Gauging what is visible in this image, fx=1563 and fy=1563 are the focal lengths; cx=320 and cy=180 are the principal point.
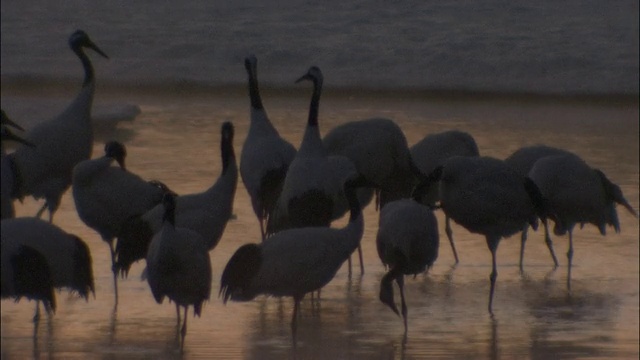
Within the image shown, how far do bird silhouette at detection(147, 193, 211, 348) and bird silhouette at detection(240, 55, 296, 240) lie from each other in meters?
1.66

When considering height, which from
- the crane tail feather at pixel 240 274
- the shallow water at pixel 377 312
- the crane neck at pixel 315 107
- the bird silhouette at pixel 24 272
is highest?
the crane neck at pixel 315 107

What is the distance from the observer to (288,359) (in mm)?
6098

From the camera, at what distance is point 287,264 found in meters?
6.51

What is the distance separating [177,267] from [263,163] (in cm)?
182

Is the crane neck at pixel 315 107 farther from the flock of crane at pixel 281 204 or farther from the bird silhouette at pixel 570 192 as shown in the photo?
the bird silhouette at pixel 570 192

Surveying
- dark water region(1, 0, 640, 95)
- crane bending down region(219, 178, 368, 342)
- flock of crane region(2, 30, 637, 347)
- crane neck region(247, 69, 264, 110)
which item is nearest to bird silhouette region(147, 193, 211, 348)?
flock of crane region(2, 30, 637, 347)

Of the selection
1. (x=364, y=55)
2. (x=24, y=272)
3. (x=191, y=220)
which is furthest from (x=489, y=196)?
(x=364, y=55)

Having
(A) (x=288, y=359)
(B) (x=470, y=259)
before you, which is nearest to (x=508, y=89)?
(B) (x=470, y=259)

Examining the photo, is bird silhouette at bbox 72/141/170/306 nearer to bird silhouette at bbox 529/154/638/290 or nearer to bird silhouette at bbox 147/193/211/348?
bird silhouette at bbox 147/193/211/348

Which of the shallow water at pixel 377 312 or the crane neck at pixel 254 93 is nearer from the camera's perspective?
the shallow water at pixel 377 312

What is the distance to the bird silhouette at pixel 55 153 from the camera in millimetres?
8367

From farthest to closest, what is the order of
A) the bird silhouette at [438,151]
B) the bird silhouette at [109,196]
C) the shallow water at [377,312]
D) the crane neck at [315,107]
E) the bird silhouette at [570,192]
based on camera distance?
the bird silhouette at [438,151], the bird silhouette at [570,192], the crane neck at [315,107], the bird silhouette at [109,196], the shallow water at [377,312]

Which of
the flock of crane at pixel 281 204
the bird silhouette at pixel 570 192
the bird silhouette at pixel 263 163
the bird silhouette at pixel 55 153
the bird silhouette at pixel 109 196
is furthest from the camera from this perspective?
the bird silhouette at pixel 55 153

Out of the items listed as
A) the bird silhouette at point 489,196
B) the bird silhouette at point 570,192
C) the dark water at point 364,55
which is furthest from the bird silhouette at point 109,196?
the dark water at point 364,55
